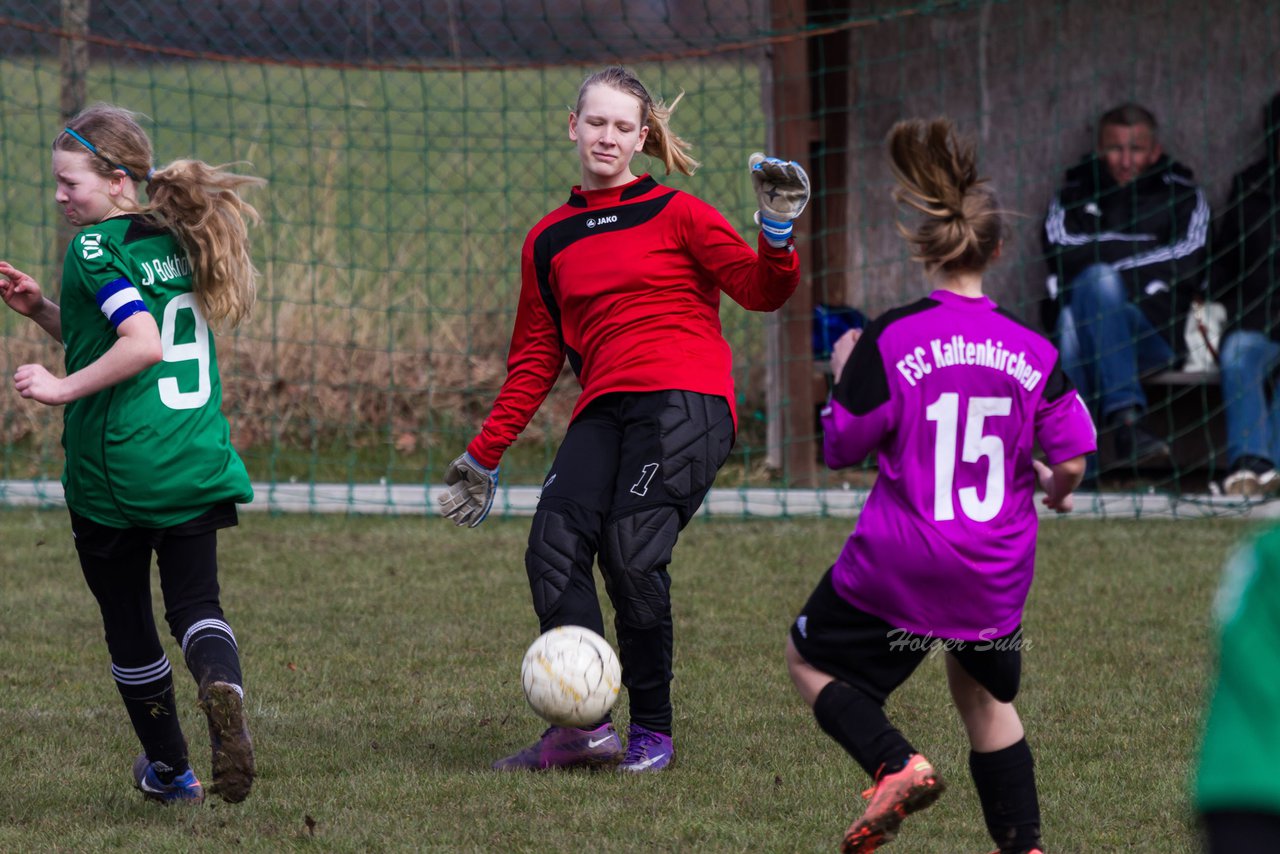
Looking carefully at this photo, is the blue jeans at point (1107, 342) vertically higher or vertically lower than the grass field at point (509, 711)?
higher

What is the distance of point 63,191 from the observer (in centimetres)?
375

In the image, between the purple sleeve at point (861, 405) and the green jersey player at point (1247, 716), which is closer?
the green jersey player at point (1247, 716)

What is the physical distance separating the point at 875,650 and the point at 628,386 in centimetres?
122

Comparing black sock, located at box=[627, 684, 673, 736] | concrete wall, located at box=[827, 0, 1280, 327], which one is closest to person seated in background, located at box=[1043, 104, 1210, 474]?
concrete wall, located at box=[827, 0, 1280, 327]

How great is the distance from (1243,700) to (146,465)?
266 centimetres

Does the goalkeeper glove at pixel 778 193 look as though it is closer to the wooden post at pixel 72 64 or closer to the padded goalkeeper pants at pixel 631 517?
the padded goalkeeper pants at pixel 631 517

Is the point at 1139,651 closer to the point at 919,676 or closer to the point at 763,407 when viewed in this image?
the point at 919,676

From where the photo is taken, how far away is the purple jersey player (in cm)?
313

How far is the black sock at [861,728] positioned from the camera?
314cm

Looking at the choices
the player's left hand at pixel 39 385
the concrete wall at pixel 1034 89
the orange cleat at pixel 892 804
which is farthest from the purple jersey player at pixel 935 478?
the concrete wall at pixel 1034 89

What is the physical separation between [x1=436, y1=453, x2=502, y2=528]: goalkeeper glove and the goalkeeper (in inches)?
2.8

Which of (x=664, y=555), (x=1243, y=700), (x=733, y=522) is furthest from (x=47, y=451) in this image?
(x=1243, y=700)

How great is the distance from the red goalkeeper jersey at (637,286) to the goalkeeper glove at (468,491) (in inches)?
3.8

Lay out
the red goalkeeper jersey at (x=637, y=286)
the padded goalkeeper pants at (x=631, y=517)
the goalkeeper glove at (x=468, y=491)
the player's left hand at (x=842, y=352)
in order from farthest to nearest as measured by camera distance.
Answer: the goalkeeper glove at (x=468, y=491) < the red goalkeeper jersey at (x=637, y=286) < the padded goalkeeper pants at (x=631, y=517) < the player's left hand at (x=842, y=352)
